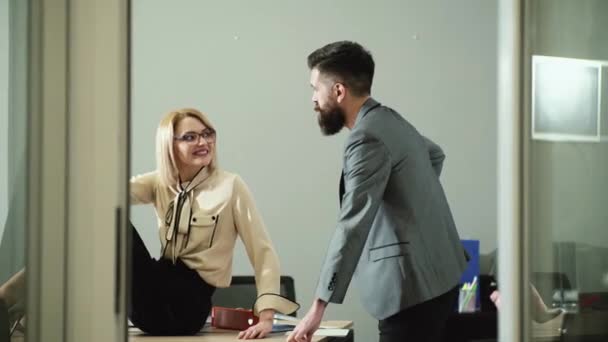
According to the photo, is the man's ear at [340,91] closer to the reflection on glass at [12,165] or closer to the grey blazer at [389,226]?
the grey blazer at [389,226]

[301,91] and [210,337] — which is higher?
[301,91]

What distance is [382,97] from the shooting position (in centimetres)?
538

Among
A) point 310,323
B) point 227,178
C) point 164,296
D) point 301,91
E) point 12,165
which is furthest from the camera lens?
point 301,91

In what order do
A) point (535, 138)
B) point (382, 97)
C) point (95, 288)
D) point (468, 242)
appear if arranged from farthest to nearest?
1. point (382, 97)
2. point (468, 242)
3. point (535, 138)
4. point (95, 288)

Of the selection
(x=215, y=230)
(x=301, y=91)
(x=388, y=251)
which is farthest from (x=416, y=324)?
(x=301, y=91)

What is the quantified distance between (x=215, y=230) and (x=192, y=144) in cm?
36

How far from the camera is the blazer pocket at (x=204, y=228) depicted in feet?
10.4

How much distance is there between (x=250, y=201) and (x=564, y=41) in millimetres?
1621

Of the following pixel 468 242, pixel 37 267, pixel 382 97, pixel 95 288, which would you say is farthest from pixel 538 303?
pixel 382 97

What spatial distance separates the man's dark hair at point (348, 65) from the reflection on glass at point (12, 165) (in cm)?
143

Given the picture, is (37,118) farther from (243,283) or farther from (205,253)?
(243,283)

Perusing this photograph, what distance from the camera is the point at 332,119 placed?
3104 mm

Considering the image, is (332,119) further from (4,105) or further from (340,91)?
(4,105)

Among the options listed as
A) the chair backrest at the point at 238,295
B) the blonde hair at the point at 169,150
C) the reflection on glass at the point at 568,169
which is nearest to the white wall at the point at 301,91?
the chair backrest at the point at 238,295
